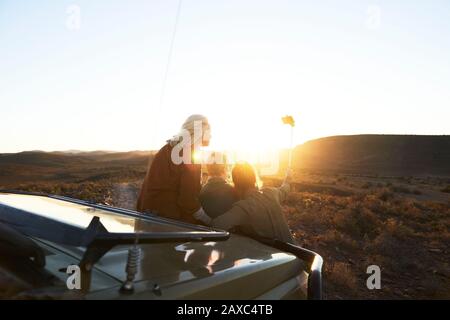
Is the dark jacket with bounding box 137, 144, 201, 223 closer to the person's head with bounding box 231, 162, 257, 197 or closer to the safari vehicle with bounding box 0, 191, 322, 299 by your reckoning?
the person's head with bounding box 231, 162, 257, 197

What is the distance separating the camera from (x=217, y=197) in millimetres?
4168

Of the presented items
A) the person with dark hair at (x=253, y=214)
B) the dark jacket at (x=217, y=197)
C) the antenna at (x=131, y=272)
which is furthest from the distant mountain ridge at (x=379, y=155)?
the antenna at (x=131, y=272)

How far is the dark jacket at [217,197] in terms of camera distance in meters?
4.11

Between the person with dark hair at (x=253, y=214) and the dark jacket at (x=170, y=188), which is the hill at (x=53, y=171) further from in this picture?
the person with dark hair at (x=253, y=214)

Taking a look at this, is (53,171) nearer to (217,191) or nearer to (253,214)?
(217,191)

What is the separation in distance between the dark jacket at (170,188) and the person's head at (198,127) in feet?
0.97

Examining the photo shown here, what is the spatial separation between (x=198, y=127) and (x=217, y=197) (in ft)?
2.58

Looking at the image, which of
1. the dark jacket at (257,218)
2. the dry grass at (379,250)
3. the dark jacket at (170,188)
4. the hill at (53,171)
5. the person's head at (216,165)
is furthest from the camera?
the hill at (53,171)

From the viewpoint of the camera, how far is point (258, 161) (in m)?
4.77

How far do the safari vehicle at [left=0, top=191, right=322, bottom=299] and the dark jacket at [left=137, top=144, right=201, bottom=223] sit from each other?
1.39 meters

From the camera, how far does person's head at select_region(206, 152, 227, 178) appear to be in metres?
4.28
